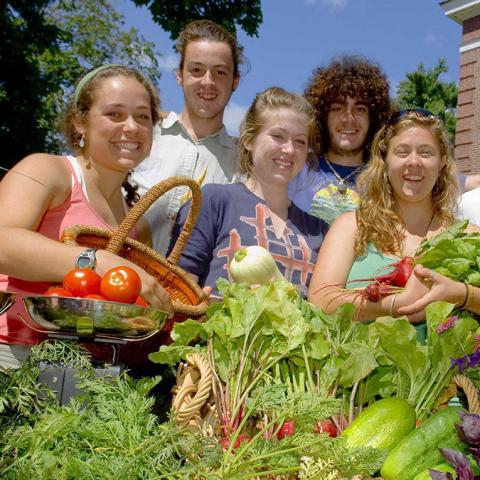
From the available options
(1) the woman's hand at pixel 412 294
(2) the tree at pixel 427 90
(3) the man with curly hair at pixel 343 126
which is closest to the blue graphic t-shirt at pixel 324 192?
(3) the man with curly hair at pixel 343 126

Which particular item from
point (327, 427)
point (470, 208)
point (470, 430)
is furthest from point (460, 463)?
point (470, 208)

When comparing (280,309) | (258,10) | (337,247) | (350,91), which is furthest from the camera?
(258,10)

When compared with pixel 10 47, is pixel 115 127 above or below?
below

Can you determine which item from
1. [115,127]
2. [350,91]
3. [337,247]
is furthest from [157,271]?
[350,91]

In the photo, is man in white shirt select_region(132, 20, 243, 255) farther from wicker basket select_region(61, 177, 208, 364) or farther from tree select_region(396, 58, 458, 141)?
tree select_region(396, 58, 458, 141)

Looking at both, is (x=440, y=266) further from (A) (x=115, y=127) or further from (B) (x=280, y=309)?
(A) (x=115, y=127)

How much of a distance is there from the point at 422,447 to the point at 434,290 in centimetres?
84

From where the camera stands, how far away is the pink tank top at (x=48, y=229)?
251 cm

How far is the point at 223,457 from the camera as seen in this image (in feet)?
5.42

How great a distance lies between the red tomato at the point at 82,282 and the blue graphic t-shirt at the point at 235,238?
104cm

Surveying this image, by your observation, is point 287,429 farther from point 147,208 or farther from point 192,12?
point 192,12

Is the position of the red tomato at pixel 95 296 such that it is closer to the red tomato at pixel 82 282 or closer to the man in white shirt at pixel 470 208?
the red tomato at pixel 82 282

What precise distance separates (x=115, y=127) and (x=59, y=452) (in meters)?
1.55

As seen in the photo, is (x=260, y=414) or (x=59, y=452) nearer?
(x=59, y=452)
